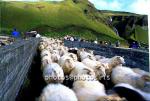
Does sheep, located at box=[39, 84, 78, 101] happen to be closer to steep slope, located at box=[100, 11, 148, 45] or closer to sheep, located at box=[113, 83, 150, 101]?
sheep, located at box=[113, 83, 150, 101]

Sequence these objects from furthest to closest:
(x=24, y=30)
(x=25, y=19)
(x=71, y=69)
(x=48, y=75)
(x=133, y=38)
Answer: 1. (x=24, y=30)
2. (x=25, y=19)
3. (x=133, y=38)
4. (x=71, y=69)
5. (x=48, y=75)

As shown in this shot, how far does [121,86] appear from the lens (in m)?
2.85

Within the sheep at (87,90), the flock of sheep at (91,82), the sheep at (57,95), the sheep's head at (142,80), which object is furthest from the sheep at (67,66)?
the sheep at (57,95)

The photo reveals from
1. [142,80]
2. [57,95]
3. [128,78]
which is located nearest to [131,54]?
[128,78]

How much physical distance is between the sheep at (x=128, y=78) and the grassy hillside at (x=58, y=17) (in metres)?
1.73

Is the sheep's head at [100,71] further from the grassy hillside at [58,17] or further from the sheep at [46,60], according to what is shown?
the grassy hillside at [58,17]

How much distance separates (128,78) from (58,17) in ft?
8.78

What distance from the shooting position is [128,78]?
391 cm

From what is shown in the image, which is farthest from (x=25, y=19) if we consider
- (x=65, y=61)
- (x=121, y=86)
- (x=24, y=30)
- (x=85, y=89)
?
(x=121, y=86)

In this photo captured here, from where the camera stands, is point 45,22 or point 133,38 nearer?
point 133,38

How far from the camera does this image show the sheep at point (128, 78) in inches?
143

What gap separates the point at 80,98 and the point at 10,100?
1.63 ft

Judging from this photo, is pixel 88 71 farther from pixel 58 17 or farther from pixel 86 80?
pixel 58 17

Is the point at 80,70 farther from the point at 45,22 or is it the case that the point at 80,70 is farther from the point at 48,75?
the point at 45,22
